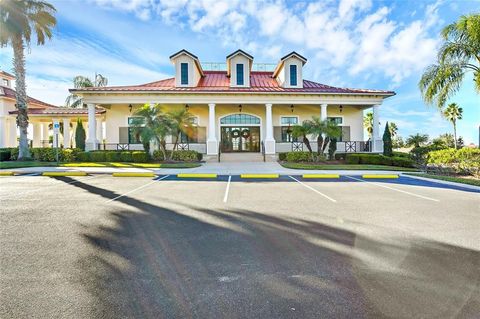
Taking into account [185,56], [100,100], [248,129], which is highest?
[185,56]

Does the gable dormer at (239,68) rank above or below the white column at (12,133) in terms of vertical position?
above

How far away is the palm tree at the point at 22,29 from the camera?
60.9ft

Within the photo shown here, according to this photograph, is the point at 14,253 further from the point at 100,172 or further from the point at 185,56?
the point at 185,56

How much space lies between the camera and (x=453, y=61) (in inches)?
581

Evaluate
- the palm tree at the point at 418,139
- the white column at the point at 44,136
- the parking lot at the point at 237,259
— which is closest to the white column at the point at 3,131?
the white column at the point at 44,136

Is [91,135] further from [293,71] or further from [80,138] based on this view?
[293,71]

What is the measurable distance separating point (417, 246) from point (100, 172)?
14.3 m

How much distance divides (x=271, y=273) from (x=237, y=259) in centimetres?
59

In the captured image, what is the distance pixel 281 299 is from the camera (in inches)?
108

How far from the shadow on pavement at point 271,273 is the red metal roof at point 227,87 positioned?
1747 cm

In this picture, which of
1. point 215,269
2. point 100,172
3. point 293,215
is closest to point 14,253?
point 215,269

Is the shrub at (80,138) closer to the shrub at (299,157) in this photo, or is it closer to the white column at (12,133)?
the white column at (12,133)

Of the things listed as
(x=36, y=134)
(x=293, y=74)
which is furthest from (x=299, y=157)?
(x=36, y=134)

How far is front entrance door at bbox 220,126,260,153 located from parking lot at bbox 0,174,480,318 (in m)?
17.1
